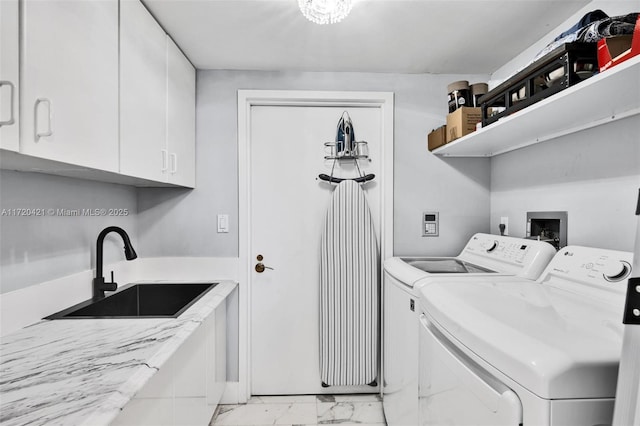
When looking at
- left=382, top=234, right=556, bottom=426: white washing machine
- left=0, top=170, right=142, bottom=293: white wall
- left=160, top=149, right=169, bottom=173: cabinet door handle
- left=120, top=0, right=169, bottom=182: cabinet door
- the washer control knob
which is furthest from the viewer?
left=160, top=149, right=169, bottom=173: cabinet door handle

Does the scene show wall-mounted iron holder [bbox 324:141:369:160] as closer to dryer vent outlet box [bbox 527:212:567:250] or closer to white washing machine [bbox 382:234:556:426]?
white washing machine [bbox 382:234:556:426]

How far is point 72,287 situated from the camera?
150 centimetres

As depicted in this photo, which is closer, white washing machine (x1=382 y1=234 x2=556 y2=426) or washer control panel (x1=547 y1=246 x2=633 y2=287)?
washer control panel (x1=547 y1=246 x2=633 y2=287)

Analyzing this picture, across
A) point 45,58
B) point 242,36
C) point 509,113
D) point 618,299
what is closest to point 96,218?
point 45,58

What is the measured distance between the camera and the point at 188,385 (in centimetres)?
141

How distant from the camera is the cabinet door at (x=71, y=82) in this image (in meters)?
0.87

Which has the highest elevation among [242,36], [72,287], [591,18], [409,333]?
[242,36]

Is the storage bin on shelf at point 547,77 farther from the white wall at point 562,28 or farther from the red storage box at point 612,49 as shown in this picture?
the white wall at point 562,28

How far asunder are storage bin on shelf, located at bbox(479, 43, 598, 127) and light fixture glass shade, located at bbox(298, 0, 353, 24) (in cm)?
72

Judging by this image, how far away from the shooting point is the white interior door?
7.40ft

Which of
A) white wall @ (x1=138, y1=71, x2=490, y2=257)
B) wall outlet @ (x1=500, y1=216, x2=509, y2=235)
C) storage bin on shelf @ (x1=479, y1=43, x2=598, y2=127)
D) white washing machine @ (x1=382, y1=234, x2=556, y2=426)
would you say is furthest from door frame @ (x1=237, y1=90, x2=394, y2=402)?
storage bin on shelf @ (x1=479, y1=43, x2=598, y2=127)

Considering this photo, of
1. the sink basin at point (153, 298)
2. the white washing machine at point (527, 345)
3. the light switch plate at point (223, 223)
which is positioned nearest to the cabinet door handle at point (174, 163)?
the light switch plate at point (223, 223)

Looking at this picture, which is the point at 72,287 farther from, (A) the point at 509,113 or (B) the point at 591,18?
(B) the point at 591,18

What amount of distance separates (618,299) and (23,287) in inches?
79.5
